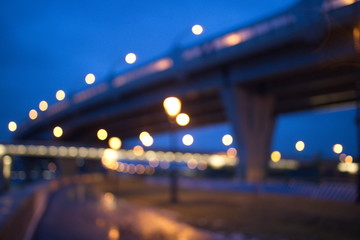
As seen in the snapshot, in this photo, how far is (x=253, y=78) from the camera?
3931 cm

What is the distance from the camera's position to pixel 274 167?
92062 millimetres

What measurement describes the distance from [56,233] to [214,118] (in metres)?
55.7

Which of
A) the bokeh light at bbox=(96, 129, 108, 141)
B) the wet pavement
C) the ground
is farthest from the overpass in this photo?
the bokeh light at bbox=(96, 129, 108, 141)

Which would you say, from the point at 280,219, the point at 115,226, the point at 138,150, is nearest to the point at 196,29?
the point at 280,219

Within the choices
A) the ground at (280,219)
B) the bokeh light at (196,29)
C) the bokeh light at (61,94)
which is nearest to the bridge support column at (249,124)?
the bokeh light at (196,29)

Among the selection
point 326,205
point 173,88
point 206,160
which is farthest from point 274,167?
point 326,205

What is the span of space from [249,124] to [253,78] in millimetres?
6739

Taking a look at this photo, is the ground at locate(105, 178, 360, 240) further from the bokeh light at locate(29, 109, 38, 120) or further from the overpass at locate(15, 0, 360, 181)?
the bokeh light at locate(29, 109, 38, 120)

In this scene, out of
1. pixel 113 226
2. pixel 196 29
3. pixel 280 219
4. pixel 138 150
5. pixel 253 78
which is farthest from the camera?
pixel 138 150

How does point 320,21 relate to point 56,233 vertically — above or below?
above

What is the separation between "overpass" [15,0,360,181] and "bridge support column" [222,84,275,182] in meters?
0.10

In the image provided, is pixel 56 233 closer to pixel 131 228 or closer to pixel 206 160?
pixel 131 228

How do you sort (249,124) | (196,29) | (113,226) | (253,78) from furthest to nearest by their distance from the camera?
(249,124), (253,78), (196,29), (113,226)

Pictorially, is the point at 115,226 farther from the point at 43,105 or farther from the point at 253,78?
the point at 43,105
